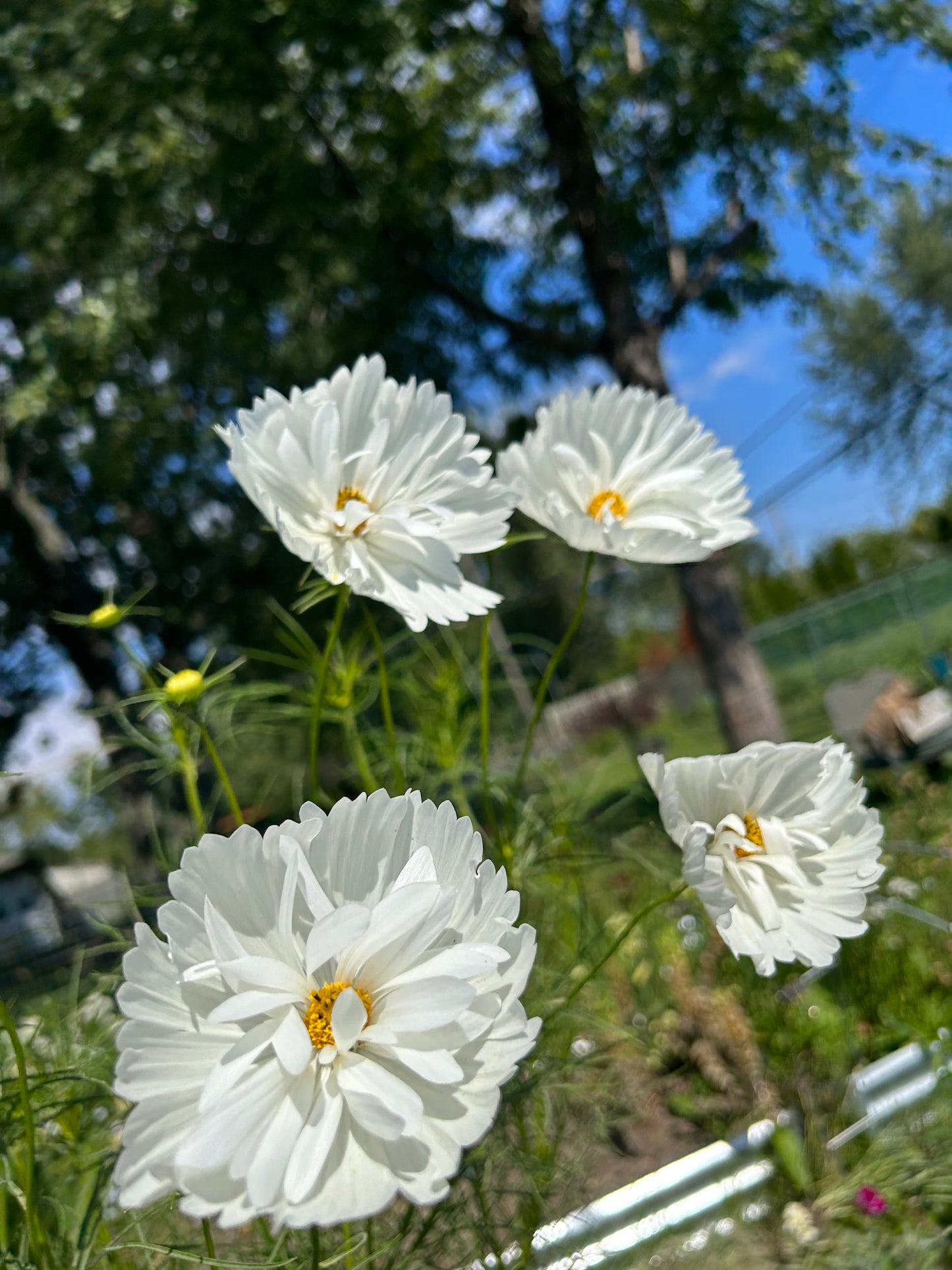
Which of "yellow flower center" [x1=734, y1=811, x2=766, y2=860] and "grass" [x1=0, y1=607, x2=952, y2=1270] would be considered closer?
"yellow flower center" [x1=734, y1=811, x2=766, y2=860]

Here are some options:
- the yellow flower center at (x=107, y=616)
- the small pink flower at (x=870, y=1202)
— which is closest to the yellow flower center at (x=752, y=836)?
the yellow flower center at (x=107, y=616)

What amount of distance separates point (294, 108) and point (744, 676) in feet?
12.3

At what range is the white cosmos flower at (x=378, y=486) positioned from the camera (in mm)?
645

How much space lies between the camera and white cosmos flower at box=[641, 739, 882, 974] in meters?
0.54

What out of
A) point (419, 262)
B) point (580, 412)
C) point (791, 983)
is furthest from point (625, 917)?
point (419, 262)

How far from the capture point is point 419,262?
540 centimetres

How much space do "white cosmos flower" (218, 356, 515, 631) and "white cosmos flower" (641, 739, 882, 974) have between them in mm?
189

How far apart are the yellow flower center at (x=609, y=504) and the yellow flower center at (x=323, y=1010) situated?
443mm

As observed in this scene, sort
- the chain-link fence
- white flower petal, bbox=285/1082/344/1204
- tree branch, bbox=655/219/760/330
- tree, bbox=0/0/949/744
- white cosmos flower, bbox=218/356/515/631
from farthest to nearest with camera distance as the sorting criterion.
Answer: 1. the chain-link fence
2. tree branch, bbox=655/219/760/330
3. tree, bbox=0/0/949/744
4. white cosmos flower, bbox=218/356/515/631
5. white flower petal, bbox=285/1082/344/1204

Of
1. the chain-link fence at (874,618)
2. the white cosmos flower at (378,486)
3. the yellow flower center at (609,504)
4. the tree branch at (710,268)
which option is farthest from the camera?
the chain-link fence at (874,618)

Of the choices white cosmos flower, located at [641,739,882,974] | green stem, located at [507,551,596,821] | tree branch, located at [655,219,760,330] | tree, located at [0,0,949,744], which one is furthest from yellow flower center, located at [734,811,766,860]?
tree branch, located at [655,219,760,330]

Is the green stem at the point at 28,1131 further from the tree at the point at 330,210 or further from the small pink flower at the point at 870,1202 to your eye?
the tree at the point at 330,210

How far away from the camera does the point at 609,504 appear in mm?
785

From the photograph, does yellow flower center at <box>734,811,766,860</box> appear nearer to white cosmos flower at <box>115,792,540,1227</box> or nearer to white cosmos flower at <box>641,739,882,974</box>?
white cosmos flower at <box>641,739,882,974</box>
